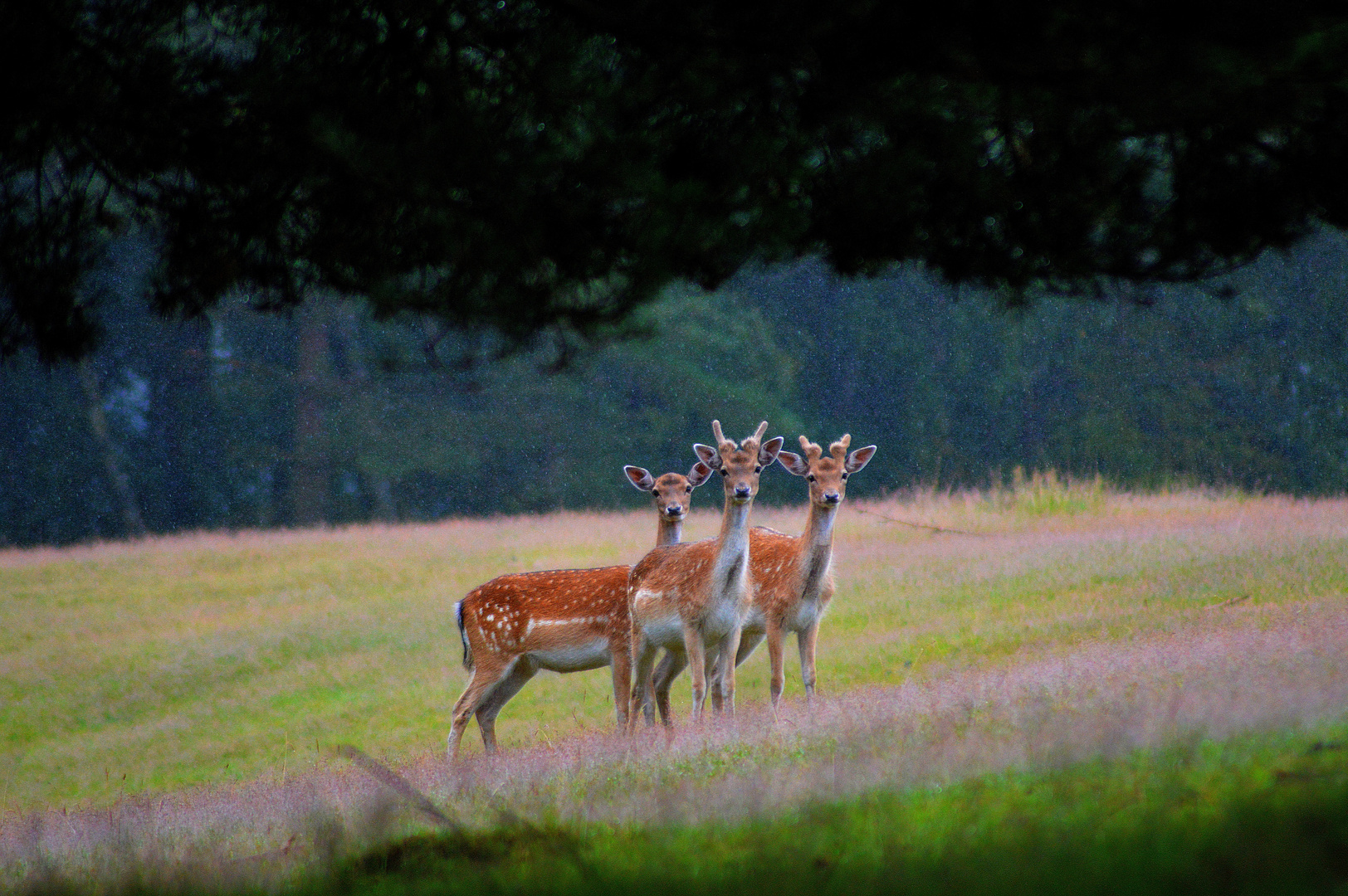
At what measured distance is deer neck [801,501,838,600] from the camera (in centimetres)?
884

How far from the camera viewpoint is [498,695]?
390 inches

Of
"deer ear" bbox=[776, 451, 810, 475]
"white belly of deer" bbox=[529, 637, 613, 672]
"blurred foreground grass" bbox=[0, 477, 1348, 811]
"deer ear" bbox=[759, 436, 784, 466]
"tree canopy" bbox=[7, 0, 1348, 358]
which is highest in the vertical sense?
"tree canopy" bbox=[7, 0, 1348, 358]

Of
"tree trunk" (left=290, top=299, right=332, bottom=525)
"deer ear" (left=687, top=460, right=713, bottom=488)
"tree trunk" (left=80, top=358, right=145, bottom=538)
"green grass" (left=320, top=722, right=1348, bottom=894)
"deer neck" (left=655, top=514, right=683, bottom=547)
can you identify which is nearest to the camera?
"green grass" (left=320, top=722, right=1348, bottom=894)

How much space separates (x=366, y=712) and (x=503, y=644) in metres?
4.04

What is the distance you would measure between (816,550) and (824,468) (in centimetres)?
56

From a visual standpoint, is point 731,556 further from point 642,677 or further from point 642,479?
point 642,479

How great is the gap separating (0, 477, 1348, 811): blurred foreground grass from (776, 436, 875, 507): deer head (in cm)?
159

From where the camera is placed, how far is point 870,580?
1536 cm

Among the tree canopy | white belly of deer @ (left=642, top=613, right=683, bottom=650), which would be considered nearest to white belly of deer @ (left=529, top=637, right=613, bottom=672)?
white belly of deer @ (left=642, top=613, right=683, bottom=650)

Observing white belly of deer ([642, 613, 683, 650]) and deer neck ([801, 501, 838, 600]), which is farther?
deer neck ([801, 501, 838, 600])

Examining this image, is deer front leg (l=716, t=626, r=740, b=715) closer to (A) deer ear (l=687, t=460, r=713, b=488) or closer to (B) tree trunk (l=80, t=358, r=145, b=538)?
(A) deer ear (l=687, t=460, r=713, b=488)

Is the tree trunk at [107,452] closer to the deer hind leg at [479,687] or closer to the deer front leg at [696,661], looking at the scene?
the deer hind leg at [479,687]

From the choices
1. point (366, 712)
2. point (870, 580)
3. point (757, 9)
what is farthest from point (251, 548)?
point (757, 9)

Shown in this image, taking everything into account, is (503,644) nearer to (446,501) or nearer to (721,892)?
(721,892)
